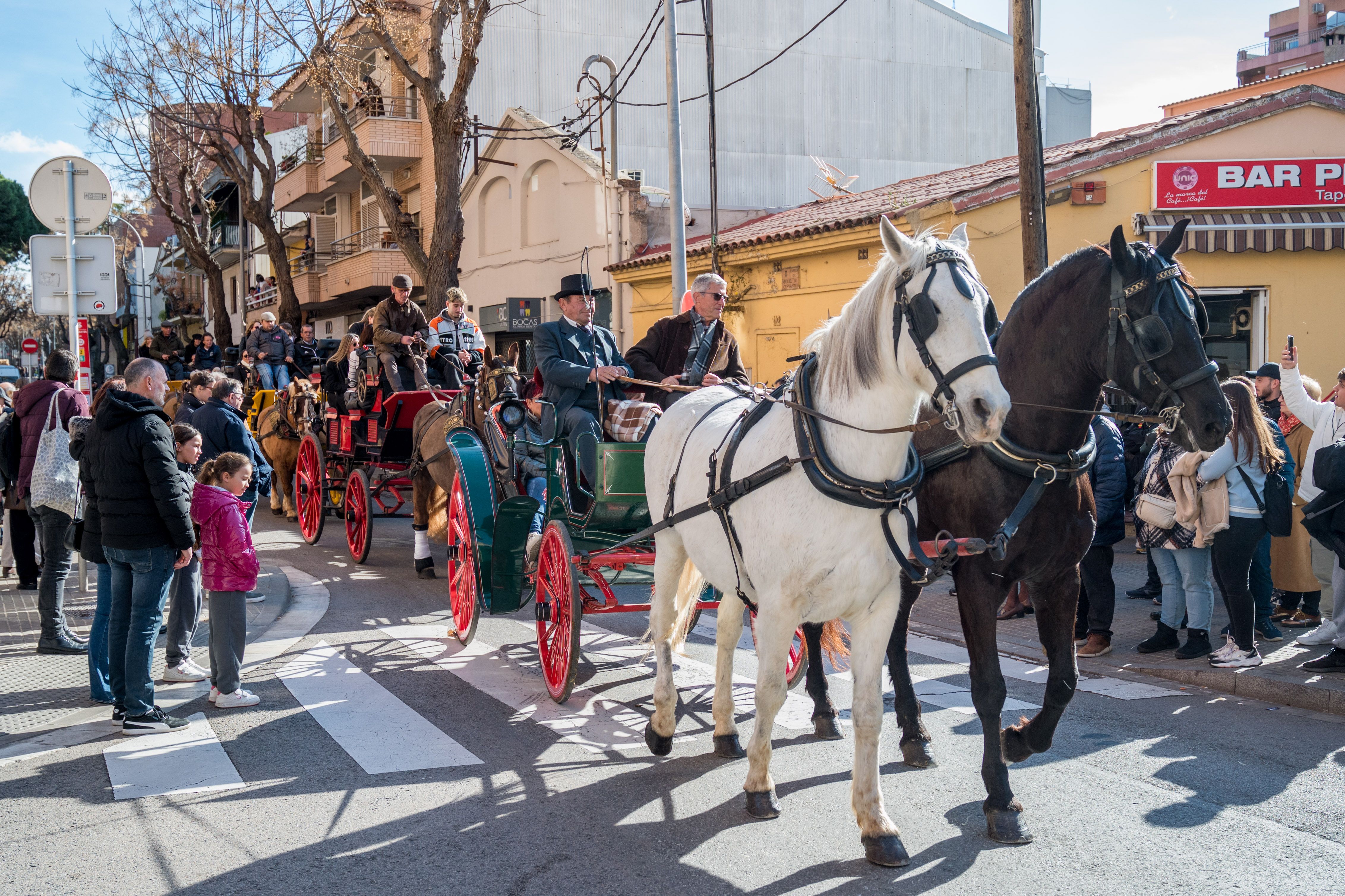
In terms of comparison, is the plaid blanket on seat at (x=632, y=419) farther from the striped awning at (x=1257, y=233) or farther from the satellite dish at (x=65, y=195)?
the striped awning at (x=1257, y=233)

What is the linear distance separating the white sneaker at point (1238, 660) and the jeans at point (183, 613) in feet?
20.9

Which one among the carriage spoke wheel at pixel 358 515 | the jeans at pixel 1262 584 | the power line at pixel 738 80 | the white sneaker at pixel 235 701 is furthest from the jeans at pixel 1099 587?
the power line at pixel 738 80

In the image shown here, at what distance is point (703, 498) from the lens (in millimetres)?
4836

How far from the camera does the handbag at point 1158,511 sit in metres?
7.21

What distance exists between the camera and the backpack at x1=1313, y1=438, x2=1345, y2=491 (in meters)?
6.52

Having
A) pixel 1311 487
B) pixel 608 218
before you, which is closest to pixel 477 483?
pixel 1311 487

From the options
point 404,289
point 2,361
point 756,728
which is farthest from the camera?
point 2,361

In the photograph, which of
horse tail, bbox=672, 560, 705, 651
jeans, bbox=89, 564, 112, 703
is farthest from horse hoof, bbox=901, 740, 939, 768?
jeans, bbox=89, 564, 112, 703

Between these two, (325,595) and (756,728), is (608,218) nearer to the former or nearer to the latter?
(325,595)

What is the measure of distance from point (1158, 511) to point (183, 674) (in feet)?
20.8

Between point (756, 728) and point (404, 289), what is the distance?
309 inches

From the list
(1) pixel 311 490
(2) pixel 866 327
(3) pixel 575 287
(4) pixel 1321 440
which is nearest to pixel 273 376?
(1) pixel 311 490

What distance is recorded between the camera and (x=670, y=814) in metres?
4.46

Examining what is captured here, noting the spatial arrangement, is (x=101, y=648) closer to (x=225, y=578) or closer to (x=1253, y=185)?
(x=225, y=578)
